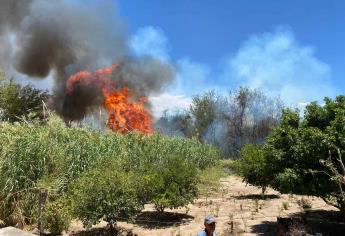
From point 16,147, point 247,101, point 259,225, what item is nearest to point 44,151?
point 16,147

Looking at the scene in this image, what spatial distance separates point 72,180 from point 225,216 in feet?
19.6

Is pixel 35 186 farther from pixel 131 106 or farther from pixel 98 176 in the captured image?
pixel 131 106

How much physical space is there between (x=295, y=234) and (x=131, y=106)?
93.5ft

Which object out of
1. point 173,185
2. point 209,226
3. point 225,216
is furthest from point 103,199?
point 209,226

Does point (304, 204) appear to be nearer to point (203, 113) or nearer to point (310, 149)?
point (310, 149)

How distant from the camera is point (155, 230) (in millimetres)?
15539

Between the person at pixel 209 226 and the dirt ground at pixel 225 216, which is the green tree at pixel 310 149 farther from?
the person at pixel 209 226

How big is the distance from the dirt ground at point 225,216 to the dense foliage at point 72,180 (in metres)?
0.77

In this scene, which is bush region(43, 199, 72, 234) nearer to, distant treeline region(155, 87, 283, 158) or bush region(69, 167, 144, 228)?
bush region(69, 167, 144, 228)

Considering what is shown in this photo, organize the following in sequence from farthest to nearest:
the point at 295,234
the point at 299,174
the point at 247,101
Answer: the point at 247,101, the point at 299,174, the point at 295,234

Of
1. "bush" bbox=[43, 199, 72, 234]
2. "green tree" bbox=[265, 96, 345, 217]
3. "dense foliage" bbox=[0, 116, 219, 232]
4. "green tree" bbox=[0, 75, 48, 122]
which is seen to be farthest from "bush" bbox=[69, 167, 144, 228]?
"green tree" bbox=[0, 75, 48, 122]

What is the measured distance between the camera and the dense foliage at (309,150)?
12.8 metres

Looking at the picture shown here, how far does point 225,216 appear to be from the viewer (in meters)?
17.1

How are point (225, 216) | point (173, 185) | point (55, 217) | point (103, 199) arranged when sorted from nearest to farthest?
point (103, 199) → point (55, 217) → point (173, 185) → point (225, 216)
